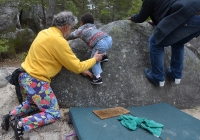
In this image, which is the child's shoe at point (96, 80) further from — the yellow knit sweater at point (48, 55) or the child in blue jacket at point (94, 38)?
the yellow knit sweater at point (48, 55)

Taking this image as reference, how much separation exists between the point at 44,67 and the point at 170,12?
2167 millimetres

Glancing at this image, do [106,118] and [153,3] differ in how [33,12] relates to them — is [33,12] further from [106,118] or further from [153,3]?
[106,118]

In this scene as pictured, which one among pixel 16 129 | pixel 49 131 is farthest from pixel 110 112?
pixel 16 129

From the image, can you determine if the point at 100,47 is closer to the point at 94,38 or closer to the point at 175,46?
the point at 94,38

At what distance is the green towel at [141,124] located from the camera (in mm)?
2762

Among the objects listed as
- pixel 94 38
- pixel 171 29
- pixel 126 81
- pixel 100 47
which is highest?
pixel 171 29

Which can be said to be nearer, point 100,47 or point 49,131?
point 49,131

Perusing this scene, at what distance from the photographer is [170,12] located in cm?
335

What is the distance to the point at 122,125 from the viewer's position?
2.84 metres

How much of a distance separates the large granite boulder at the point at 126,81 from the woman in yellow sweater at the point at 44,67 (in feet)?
Result: 1.74

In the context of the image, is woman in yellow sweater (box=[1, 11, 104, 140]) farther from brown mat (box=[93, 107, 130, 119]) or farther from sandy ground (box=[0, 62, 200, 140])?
brown mat (box=[93, 107, 130, 119])

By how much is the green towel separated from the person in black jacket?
1023mm

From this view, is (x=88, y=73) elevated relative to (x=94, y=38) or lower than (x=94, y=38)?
lower

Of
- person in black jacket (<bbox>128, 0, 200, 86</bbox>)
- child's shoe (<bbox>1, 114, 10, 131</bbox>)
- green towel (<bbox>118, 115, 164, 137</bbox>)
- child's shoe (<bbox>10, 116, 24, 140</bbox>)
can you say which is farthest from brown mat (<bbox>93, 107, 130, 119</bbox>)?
child's shoe (<bbox>1, 114, 10, 131</bbox>)
